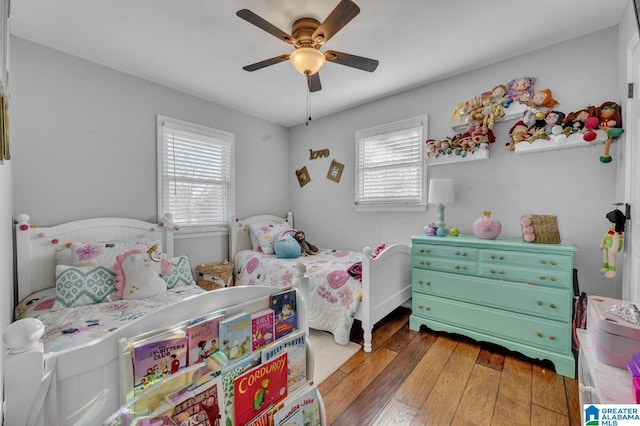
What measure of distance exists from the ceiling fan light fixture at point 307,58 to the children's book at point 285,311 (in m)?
1.48

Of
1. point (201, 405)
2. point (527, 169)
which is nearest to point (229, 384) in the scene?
point (201, 405)

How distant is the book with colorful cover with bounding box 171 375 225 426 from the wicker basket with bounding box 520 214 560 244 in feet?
7.75

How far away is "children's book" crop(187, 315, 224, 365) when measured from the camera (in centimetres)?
93

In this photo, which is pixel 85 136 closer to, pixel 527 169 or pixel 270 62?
pixel 270 62

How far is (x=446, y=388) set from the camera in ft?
5.75

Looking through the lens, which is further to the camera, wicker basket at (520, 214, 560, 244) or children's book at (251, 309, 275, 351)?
wicker basket at (520, 214, 560, 244)

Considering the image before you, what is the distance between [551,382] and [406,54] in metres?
2.71

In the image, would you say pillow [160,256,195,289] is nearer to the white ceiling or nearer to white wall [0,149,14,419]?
white wall [0,149,14,419]

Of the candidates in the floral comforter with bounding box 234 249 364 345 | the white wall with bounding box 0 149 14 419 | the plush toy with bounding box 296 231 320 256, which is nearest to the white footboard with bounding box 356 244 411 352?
the floral comforter with bounding box 234 249 364 345

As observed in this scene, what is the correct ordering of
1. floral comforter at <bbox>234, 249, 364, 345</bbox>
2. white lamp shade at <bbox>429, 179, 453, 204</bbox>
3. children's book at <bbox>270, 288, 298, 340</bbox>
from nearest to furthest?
children's book at <bbox>270, 288, 298, 340</bbox>
floral comforter at <bbox>234, 249, 364, 345</bbox>
white lamp shade at <bbox>429, 179, 453, 204</bbox>

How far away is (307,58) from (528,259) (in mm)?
2187

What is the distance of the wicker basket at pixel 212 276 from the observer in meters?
2.96

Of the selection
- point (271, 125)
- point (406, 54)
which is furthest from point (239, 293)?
point (271, 125)

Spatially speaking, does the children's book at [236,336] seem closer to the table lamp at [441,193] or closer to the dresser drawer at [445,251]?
the dresser drawer at [445,251]
